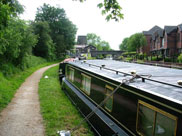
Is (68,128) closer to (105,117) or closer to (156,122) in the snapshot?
(105,117)

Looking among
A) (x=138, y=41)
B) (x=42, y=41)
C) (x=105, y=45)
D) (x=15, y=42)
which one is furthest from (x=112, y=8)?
(x=105, y=45)

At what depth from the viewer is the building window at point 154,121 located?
2.78 metres

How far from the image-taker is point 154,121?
310cm

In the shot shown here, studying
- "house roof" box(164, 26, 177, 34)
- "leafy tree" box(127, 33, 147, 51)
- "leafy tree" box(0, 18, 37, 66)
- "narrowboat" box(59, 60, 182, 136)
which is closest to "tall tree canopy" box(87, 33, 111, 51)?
"leafy tree" box(127, 33, 147, 51)

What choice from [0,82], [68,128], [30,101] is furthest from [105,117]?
[0,82]

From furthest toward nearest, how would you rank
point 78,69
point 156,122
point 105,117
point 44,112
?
point 78,69, point 44,112, point 105,117, point 156,122

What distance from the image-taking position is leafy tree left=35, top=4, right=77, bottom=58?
139ft

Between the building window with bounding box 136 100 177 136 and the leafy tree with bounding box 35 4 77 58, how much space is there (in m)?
39.4

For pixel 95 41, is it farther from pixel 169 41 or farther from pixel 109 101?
pixel 109 101

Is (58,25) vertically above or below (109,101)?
above

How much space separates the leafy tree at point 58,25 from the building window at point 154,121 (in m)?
39.4

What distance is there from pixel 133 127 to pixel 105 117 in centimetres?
127

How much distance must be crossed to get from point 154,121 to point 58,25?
4202 cm

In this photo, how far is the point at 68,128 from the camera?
19.8 ft
